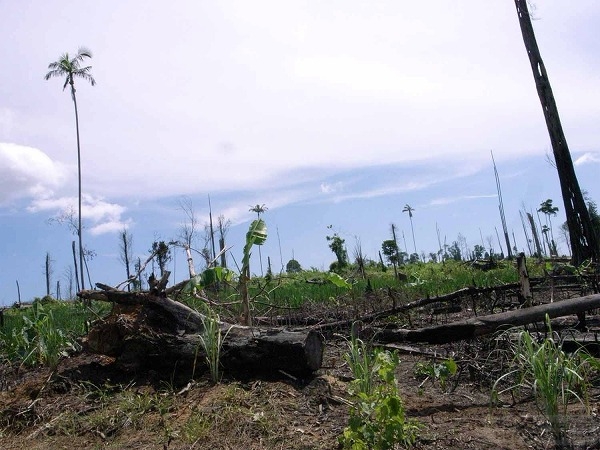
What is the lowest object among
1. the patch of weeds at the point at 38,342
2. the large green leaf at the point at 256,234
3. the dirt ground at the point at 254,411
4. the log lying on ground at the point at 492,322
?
the dirt ground at the point at 254,411

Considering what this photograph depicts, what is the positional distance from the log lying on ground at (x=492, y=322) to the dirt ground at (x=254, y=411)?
7.4 inches

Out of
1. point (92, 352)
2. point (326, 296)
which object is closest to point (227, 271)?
point (92, 352)

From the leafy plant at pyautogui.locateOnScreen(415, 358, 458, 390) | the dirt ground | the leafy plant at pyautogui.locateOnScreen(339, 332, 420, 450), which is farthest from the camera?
the leafy plant at pyautogui.locateOnScreen(415, 358, 458, 390)

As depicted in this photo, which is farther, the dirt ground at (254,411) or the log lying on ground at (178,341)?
the log lying on ground at (178,341)

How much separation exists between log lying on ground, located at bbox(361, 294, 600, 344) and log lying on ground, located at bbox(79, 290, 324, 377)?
2.47ft

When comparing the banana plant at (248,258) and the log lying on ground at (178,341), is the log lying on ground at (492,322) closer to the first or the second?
the log lying on ground at (178,341)

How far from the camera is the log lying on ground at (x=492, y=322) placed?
4.66 m

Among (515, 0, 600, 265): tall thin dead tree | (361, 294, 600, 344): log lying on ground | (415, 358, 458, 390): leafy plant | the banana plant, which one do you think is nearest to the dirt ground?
(415, 358, 458, 390): leafy plant

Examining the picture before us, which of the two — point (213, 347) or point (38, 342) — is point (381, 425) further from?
point (38, 342)

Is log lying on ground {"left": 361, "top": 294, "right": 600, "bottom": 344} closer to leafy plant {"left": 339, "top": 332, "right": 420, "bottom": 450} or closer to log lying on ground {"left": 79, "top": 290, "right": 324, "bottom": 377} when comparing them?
log lying on ground {"left": 79, "top": 290, "right": 324, "bottom": 377}

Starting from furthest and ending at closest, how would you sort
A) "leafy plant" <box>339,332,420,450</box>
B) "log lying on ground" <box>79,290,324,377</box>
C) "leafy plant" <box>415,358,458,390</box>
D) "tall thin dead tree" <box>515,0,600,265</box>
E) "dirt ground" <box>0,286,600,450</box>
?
"tall thin dead tree" <box>515,0,600,265</box> < "log lying on ground" <box>79,290,324,377</box> < "leafy plant" <box>415,358,458,390</box> < "dirt ground" <box>0,286,600,450</box> < "leafy plant" <box>339,332,420,450</box>

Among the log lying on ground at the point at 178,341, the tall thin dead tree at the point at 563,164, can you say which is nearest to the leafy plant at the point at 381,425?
the log lying on ground at the point at 178,341

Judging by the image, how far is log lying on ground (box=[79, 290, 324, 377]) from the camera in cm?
464

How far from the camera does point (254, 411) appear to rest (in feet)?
13.1
